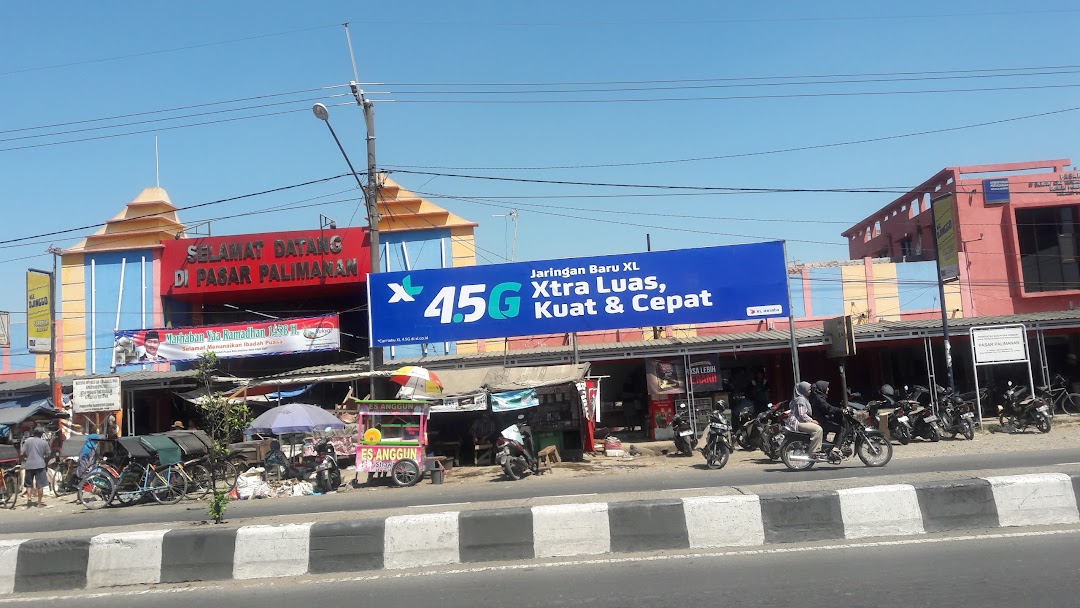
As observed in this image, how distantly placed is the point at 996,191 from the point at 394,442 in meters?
21.7

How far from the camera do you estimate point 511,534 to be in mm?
6855

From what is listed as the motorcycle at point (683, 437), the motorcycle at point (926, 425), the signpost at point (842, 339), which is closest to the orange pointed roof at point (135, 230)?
the motorcycle at point (683, 437)

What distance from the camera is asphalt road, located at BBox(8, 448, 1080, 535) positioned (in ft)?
41.1

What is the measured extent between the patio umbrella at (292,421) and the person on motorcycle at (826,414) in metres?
10.4

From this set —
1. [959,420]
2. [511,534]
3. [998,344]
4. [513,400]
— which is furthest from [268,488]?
[998,344]

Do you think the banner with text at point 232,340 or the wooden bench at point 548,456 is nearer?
the wooden bench at point 548,456

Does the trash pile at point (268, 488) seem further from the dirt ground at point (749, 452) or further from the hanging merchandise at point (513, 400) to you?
the hanging merchandise at point (513, 400)

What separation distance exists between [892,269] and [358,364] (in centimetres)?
1790

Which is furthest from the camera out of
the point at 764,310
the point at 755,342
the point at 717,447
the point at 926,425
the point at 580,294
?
the point at 755,342

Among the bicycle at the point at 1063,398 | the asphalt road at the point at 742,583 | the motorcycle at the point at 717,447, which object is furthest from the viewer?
the bicycle at the point at 1063,398

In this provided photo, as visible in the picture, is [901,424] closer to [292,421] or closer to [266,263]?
[292,421]

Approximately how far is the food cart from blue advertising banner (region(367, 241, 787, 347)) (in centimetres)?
404

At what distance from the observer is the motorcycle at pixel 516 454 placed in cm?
1572

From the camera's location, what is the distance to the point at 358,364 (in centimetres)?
2378
